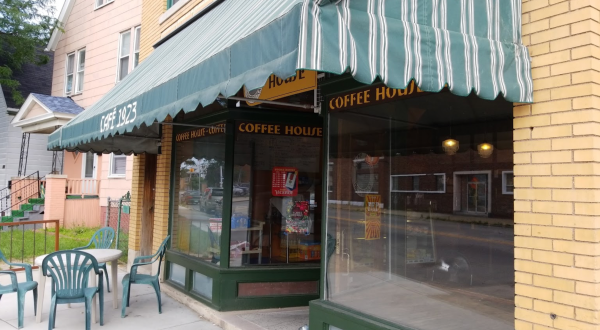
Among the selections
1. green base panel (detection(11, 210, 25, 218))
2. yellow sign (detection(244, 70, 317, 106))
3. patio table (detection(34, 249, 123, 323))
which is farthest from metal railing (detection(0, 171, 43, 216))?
yellow sign (detection(244, 70, 317, 106))

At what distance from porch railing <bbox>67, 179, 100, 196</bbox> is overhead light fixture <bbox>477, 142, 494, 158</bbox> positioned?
13.0m

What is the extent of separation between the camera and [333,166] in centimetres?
505

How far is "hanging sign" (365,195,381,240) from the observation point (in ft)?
20.5

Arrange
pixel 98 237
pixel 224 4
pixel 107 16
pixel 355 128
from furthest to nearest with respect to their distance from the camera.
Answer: pixel 107 16 → pixel 98 237 → pixel 224 4 → pixel 355 128

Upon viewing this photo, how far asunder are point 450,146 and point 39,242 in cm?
1082

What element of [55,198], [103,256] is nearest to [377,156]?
[103,256]

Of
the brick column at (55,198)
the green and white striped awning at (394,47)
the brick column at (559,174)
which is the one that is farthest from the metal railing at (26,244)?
the brick column at (559,174)

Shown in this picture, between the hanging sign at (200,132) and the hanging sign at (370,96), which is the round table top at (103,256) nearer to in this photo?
the hanging sign at (200,132)

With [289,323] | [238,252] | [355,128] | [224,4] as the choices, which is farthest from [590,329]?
[224,4]

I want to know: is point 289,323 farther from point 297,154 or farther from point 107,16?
point 107,16

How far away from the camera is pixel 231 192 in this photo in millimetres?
6609

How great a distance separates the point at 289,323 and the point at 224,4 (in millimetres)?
4564

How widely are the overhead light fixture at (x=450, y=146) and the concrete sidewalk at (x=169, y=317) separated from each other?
3.98 metres

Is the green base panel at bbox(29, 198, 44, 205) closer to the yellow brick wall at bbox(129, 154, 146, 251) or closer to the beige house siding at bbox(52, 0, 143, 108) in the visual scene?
the beige house siding at bbox(52, 0, 143, 108)
